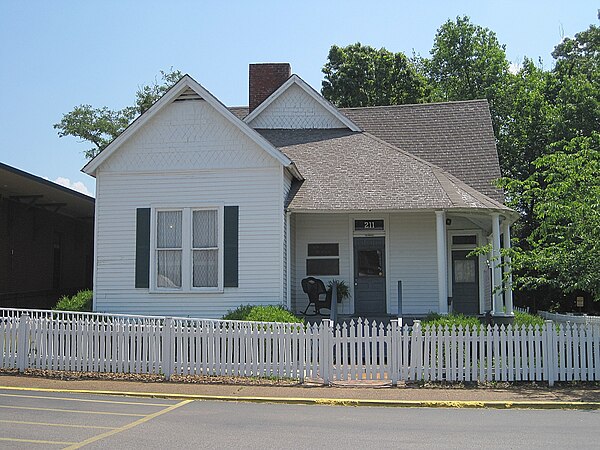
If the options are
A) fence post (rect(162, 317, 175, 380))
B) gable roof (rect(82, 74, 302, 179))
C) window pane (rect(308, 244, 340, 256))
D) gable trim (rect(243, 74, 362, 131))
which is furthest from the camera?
gable trim (rect(243, 74, 362, 131))

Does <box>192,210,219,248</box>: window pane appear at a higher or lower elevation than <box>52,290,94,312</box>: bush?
higher

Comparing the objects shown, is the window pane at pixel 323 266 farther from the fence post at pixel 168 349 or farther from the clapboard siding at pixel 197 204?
the fence post at pixel 168 349

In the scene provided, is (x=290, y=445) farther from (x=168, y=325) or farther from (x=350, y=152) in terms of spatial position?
(x=350, y=152)

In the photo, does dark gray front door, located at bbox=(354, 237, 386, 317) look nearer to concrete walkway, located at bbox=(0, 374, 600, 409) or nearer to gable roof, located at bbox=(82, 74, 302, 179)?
gable roof, located at bbox=(82, 74, 302, 179)

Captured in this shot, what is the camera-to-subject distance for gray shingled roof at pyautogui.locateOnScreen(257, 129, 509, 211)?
1811 cm

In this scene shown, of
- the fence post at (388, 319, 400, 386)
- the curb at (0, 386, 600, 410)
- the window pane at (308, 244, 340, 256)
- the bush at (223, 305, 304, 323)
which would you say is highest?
the window pane at (308, 244, 340, 256)

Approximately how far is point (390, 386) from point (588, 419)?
3.73m

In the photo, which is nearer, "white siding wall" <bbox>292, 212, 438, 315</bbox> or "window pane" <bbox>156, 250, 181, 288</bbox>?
"window pane" <bbox>156, 250, 181, 288</bbox>

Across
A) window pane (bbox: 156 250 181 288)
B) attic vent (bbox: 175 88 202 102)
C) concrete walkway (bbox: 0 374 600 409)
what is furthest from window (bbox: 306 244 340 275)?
concrete walkway (bbox: 0 374 600 409)

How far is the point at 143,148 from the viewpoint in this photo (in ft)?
59.7

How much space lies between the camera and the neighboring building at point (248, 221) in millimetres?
17625

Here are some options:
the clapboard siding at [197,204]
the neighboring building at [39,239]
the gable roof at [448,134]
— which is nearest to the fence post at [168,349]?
the clapboard siding at [197,204]

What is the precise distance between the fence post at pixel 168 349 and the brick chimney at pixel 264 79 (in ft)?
44.9

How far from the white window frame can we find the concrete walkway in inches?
177
